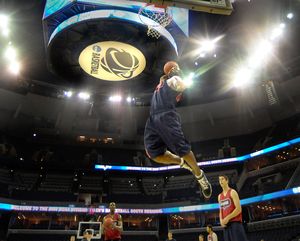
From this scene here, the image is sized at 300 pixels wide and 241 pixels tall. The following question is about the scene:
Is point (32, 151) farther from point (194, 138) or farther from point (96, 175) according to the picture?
point (194, 138)

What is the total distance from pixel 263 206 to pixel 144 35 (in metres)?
18.3

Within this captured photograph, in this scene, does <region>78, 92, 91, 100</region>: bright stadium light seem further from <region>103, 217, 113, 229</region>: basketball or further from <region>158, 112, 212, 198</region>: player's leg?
<region>158, 112, 212, 198</region>: player's leg

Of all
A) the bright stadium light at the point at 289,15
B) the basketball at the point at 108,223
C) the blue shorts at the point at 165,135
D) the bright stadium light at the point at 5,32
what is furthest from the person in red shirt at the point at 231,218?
the bright stadium light at the point at 5,32

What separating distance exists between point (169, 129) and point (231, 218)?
1.82m

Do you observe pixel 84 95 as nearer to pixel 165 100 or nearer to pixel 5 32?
pixel 5 32

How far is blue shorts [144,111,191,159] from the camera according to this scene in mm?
3912

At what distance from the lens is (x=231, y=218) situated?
14.6 ft

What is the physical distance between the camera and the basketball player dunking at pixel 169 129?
3.94 meters

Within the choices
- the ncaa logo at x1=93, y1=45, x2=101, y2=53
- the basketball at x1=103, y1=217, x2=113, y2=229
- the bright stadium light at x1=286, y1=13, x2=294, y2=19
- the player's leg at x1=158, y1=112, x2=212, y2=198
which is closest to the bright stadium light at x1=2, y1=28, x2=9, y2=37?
the ncaa logo at x1=93, y1=45, x2=101, y2=53

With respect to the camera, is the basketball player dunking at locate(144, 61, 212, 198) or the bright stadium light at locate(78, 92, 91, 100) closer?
the basketball player dunking at locate(144, 61, 212, 198)

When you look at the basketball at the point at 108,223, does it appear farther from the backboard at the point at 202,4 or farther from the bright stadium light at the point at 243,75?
the bright stadium light at the point at 243,75

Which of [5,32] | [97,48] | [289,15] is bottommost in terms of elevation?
[97,48]

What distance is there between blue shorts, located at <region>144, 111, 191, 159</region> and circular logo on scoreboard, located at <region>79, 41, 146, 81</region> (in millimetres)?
10772

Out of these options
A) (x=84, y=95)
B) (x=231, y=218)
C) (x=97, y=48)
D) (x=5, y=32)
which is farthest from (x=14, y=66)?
(x=231, y=218)
